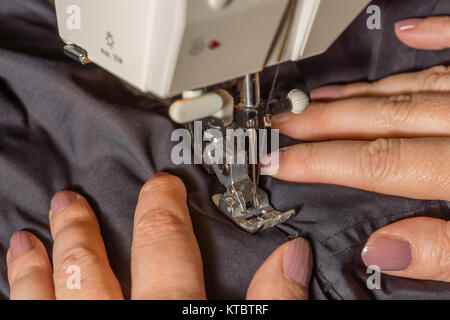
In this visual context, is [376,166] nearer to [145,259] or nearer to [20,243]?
[145,259]

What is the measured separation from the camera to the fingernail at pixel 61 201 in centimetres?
88

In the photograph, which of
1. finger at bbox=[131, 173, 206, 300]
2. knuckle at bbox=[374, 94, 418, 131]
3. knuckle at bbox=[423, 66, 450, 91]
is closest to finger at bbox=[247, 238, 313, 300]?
Answer: finger at bbox=[131, 173, 206, 300]

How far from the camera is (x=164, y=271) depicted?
742 millimetres

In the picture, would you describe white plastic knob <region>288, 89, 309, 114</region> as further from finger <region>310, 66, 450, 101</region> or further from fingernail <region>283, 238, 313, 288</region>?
finger <region>310, 66, 450, 101</region>

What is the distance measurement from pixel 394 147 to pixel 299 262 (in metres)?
0.38

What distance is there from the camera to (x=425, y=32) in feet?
4.00

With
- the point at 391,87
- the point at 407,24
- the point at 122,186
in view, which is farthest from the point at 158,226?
the point at 407,24

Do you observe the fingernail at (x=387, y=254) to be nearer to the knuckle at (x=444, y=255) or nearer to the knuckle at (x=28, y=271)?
the knuckle at (x=444, y=255)

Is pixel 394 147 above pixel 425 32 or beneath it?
beneath

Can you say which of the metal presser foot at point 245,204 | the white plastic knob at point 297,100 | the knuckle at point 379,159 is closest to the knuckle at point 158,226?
the metal presser foot at point 245,204

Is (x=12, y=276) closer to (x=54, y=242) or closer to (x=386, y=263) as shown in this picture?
(x=54, y=242)

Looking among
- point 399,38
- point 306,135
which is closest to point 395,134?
point 306,135

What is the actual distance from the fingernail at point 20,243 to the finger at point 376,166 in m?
0.52
